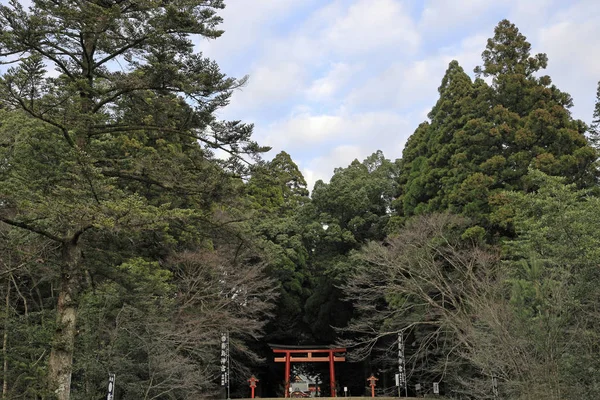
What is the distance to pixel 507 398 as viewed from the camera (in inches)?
326

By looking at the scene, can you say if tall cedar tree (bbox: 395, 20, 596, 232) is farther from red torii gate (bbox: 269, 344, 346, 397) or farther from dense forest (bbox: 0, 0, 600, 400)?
red torii gate (bbox: 269, 344, 346, 397)

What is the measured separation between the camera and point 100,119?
6324 mm

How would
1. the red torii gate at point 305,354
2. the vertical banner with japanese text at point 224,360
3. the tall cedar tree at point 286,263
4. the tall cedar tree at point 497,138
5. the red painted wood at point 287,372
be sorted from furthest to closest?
the red torii gate at point 305,354, the red painted wood at point 287,372, the tall cedar tree at point 286,263, the vertical banner with japanese text at point 224,360, the tall cedar tree at point 497,138

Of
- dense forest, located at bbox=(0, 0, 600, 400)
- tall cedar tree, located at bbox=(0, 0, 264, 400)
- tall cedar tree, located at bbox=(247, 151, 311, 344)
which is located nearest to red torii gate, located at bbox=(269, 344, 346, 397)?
tall cedar tree, located at bbox=(247, 151, 311, 344)

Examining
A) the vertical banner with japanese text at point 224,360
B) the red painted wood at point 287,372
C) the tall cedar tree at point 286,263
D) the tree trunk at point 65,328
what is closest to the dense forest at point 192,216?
the tree trunk at point 65,328

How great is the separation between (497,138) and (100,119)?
11.8 meters

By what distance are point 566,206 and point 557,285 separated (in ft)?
4.87

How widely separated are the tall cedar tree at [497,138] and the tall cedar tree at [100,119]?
9.16 m

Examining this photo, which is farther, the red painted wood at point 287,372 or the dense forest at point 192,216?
the red painted wood at point 287,372

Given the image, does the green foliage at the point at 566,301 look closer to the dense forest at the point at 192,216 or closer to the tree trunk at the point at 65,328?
the dense forest at the point at 192,216

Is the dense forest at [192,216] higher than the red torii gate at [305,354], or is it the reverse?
the dense forest at [192,216]

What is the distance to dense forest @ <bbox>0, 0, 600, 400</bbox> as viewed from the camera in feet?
20.2

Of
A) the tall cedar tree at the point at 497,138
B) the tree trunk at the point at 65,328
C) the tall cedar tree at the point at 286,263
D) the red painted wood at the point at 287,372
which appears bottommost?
the red painted wood at the point at 287,372

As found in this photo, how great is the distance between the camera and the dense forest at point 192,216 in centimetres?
615
